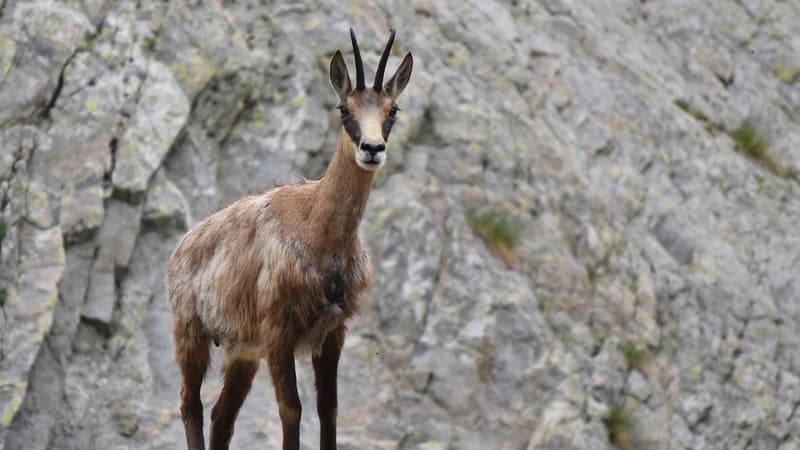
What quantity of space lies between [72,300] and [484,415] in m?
5.45

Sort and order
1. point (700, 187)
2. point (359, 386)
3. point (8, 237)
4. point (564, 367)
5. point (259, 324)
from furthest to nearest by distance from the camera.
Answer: point (700, 187) < point (564, 367) < point (359, 386) < point (8, 237) < point (259, 324)

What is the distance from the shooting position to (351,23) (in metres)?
16.5

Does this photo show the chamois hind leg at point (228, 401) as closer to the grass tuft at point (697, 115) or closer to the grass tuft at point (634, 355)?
the grass tuft at point (634, 355)

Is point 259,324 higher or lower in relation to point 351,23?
higher

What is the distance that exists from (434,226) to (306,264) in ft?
21.4

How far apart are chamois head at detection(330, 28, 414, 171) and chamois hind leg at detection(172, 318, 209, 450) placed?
2625 mm

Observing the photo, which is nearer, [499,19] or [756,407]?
[756,407]

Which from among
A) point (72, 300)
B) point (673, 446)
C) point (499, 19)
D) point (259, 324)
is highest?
point (259, 324)

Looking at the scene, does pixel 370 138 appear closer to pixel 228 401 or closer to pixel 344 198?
pixel 344 198

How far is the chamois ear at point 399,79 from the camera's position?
9.12 metres

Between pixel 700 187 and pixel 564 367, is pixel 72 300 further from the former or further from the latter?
pixel 700 187

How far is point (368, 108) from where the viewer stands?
8.78 metres

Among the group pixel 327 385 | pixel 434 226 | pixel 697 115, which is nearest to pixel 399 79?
pixel 327 385

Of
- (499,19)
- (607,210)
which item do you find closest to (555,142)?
(607,210)
